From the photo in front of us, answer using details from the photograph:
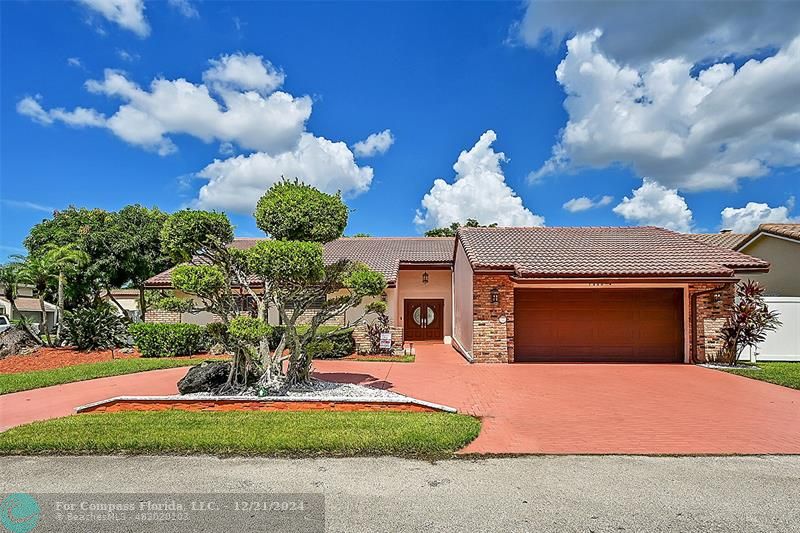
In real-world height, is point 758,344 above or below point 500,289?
below

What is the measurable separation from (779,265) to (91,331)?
89.0 feet

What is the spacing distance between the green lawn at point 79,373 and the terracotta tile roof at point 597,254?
9.98 metres

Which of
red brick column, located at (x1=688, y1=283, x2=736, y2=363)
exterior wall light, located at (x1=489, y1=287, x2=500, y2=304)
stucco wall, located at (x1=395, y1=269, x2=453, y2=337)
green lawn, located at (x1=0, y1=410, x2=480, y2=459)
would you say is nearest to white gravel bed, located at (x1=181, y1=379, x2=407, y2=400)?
green lawn, located at (x1=0, y1=410, x2=480, y2=459)

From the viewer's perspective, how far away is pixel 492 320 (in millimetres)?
14078

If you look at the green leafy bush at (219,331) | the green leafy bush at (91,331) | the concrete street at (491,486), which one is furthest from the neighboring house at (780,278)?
the green leafy bush at (91,331)

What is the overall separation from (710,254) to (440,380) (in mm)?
11119

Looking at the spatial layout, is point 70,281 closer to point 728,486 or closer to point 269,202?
point 269,202

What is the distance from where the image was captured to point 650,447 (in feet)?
19.2

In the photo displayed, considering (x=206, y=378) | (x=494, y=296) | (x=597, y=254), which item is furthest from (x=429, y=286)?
(x=206, y=378)

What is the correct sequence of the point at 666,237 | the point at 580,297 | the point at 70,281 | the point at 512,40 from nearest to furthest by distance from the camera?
the point at 512,40
the point at 580,297
the point at 666,237
the point at 70,281

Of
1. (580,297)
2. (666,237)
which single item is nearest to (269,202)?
(580,297)

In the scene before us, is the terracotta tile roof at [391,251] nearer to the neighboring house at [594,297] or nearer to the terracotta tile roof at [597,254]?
the terracotta tile roof at [597,254]

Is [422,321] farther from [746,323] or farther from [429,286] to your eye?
[746,323]

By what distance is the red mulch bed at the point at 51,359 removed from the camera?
13678mm
